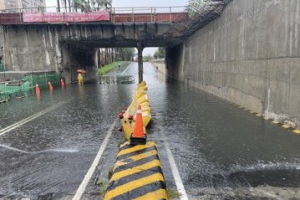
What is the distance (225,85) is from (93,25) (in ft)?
60.6

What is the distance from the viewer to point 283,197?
442cm

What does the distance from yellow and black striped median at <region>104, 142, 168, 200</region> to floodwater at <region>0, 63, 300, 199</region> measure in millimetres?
365

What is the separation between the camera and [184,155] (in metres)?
6.52

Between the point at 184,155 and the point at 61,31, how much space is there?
2702 centimetres

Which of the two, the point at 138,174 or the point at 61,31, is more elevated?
the point at 61,31

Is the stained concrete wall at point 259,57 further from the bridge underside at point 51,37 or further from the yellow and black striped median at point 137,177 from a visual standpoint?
the bridge underside at point 51,37

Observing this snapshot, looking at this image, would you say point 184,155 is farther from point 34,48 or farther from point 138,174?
point 34,48

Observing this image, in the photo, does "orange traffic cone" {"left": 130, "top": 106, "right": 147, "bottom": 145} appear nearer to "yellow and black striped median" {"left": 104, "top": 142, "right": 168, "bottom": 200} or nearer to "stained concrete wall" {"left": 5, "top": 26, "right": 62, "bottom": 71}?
"yellow and black striped median" {"left": 104, "top": 142, "right": 168, "bottom": 200}

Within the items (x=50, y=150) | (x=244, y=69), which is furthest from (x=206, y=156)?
(x=244, y=69)

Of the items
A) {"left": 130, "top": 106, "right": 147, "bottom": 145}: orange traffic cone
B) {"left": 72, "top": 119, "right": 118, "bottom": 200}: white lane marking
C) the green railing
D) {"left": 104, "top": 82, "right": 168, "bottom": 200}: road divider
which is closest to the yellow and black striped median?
{"left": 104, "top": 82, "right": 168, "bottom": 200}: road divider

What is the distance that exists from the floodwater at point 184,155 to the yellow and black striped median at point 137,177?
0.36m

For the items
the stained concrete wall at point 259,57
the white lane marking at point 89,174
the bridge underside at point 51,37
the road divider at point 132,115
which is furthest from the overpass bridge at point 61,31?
the white lane marking at point 89,174

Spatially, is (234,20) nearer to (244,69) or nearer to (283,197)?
(244,69)

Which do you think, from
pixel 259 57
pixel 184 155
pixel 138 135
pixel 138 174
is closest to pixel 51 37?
pixel 259 57
